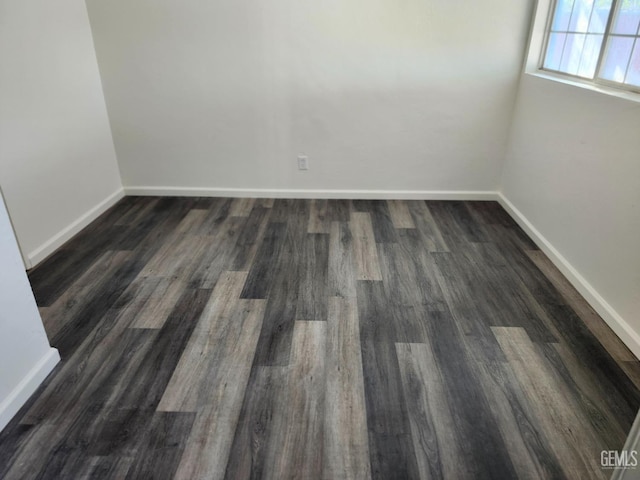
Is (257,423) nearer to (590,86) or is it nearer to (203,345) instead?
(203,345)

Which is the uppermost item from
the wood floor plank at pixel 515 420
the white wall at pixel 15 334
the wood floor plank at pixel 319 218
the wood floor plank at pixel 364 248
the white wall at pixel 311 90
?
the white wall at pixel 311 90

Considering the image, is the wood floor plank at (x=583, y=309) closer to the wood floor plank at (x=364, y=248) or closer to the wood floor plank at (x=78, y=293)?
the wood floor plank at (x=364, y=248)

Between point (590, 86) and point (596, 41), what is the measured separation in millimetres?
272

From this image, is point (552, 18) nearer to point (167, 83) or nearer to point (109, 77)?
point (167, 83)

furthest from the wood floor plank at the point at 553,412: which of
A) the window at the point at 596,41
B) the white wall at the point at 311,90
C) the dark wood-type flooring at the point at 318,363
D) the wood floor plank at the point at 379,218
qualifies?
the white wall at the point at 311,90

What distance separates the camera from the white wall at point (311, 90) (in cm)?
319

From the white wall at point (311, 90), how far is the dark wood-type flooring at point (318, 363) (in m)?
0.80

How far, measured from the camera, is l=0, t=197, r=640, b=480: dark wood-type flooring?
1.54 metres

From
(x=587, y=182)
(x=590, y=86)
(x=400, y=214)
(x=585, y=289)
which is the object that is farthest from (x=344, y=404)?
(x=590, y=86)

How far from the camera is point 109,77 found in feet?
11.2

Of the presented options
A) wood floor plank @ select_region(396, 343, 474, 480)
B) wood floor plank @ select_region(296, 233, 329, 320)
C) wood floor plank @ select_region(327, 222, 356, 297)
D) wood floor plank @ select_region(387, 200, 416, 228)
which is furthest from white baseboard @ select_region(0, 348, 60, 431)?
wood floor plank @ select_region(387, 200, 416, 228)

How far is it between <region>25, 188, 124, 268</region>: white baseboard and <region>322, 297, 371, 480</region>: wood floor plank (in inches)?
73.9

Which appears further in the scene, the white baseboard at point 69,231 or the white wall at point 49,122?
the white baseboard at point 69,231

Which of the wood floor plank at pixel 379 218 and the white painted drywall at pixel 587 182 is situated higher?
the white painted drywall at pixel 587 182
